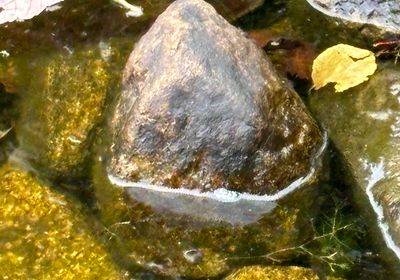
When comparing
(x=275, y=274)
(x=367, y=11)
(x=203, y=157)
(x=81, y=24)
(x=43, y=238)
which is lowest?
(x=275, y=274)

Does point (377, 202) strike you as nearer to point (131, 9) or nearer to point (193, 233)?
point (193, 233)

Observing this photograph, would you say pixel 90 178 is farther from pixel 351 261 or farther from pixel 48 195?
pixel 351 261

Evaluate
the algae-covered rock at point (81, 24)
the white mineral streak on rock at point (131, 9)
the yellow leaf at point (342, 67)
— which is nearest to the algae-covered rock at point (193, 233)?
the yellow leaf at point (342, 67)

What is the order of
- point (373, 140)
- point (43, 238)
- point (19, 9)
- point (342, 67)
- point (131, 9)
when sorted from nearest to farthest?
point (43, 238) < point (373, 140) < point (342, 67) < point (19, 9) < point (131, 9)

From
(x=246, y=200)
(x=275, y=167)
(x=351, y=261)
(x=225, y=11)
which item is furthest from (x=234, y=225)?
(x=225, y=11)

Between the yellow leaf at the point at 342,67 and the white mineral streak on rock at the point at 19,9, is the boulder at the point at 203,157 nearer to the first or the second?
the yellow leaf at the point at 342,67

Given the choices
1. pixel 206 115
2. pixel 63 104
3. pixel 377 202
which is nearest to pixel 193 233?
pixel 206 115

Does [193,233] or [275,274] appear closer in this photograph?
[275,274]
